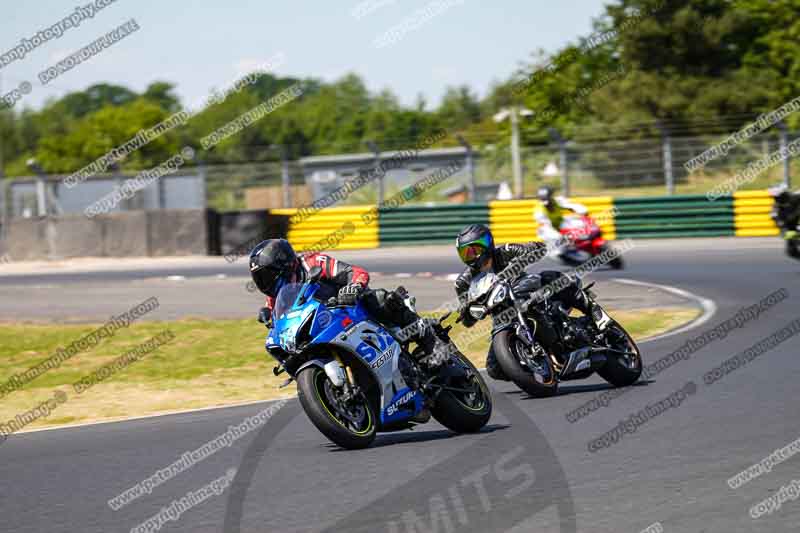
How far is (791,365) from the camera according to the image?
A: 1002 cm

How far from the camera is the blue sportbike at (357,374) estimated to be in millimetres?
6988

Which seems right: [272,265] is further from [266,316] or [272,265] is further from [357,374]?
[357,374]

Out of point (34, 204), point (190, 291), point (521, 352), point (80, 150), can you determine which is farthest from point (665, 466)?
point (80, 150)

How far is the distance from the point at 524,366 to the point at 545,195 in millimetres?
10674

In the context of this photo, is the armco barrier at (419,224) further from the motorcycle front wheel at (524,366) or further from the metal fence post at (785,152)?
the motorcycle front wheel at (524,366)

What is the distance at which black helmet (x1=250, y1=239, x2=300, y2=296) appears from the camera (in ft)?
24.2

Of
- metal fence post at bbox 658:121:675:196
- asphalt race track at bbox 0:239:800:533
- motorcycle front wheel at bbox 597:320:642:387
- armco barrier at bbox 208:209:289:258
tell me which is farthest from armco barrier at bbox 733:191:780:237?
motorcycle front wheel at bbox 597:320:642:387

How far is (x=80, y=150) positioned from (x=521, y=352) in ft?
309

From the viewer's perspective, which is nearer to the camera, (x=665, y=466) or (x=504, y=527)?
(x=504, y=527)

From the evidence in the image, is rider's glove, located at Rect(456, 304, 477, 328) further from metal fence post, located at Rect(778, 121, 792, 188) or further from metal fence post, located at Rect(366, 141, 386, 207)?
metal fence post, located at Rect(366, 141, 386, 207)

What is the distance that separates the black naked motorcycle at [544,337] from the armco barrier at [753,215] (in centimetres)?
1755

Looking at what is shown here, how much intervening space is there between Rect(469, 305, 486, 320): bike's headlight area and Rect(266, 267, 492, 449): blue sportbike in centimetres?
95

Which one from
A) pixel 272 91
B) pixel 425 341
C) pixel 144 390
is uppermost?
pixel 272 91

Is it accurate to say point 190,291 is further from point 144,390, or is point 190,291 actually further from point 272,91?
point 272,91
